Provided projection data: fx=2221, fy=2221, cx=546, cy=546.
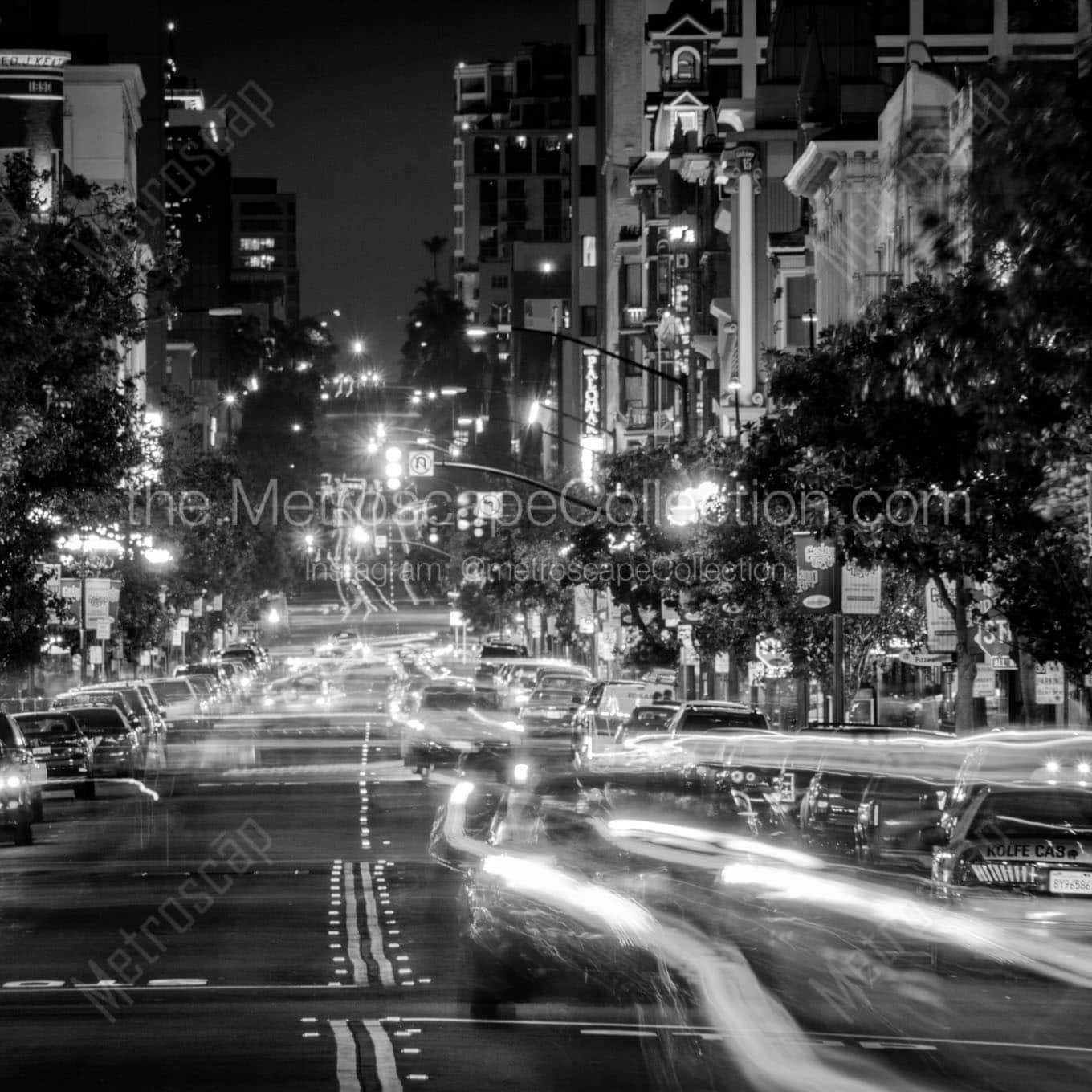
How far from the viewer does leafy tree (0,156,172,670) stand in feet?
95.1

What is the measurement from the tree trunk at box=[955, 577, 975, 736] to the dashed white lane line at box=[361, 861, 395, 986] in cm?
→ 949

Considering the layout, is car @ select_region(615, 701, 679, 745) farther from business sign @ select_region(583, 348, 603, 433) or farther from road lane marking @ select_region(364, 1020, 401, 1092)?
business sign @ select_region(583, 348, 603, 433)

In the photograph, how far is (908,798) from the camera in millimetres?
24281

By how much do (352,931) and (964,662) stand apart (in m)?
13.3

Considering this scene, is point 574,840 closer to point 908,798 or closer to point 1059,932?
point 1059,932

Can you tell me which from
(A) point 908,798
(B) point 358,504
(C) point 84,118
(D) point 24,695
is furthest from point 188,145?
(A) point 908,798

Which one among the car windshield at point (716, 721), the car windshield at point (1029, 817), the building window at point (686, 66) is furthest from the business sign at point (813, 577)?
the building window at point (686, 66)

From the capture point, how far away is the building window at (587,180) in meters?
148

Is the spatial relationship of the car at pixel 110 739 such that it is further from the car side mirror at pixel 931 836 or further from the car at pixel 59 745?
the car side mirror at pixel 931 836

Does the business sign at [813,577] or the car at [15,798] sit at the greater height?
the business sign at [813,577]

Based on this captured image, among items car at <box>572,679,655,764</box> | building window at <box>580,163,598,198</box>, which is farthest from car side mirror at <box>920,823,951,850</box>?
building window at <box>580,163,598,198</box>

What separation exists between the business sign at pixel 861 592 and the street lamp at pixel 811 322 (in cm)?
2243

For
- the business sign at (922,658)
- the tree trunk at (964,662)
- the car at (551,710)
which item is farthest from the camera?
the car at (551,710)

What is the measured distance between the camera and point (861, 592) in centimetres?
3350
